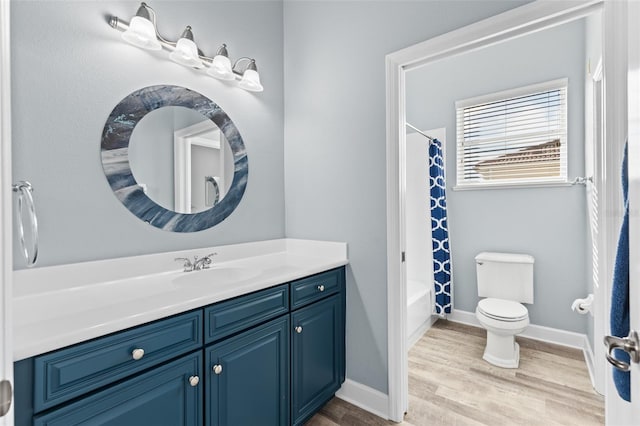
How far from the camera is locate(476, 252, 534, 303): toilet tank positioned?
260 centimetres

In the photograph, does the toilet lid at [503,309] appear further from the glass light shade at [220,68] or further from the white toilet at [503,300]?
the glass light shade at [220,68]

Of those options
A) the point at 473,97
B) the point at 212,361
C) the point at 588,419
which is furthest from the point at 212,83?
the point at 588,419

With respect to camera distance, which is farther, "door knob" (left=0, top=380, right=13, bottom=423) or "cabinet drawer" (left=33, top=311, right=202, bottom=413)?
"cabinet drawer" (left=33, top=311, right=202, bottom=413)

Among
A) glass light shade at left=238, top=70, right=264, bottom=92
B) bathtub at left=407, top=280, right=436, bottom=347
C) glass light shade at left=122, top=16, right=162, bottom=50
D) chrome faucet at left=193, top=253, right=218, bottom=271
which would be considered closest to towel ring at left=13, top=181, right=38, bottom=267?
chrome faucet at left=193, top=253, right=218, bottom=271

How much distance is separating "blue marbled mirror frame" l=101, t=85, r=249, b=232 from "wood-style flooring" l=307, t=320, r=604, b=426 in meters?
1.34

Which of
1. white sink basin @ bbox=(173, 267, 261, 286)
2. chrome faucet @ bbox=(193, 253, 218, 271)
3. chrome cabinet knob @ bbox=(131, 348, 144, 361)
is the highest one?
chrome faucet @ bbox=(193, 253, 218, 271)

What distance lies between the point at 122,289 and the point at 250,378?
685 millimetres

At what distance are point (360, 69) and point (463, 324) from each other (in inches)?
101

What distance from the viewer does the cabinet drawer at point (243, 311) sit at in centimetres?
121

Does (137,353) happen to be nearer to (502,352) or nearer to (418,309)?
(418,309)

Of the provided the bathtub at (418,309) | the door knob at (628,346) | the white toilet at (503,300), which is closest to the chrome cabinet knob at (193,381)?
the door knob at (628,346)

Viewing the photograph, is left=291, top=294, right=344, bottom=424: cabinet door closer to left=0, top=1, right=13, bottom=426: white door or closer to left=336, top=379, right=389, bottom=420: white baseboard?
left=336, top=379, right=389, bottom=420: white baseboard

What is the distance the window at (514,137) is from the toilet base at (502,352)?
4.35 feet

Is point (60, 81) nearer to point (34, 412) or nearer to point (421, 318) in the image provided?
point (34, 412)
